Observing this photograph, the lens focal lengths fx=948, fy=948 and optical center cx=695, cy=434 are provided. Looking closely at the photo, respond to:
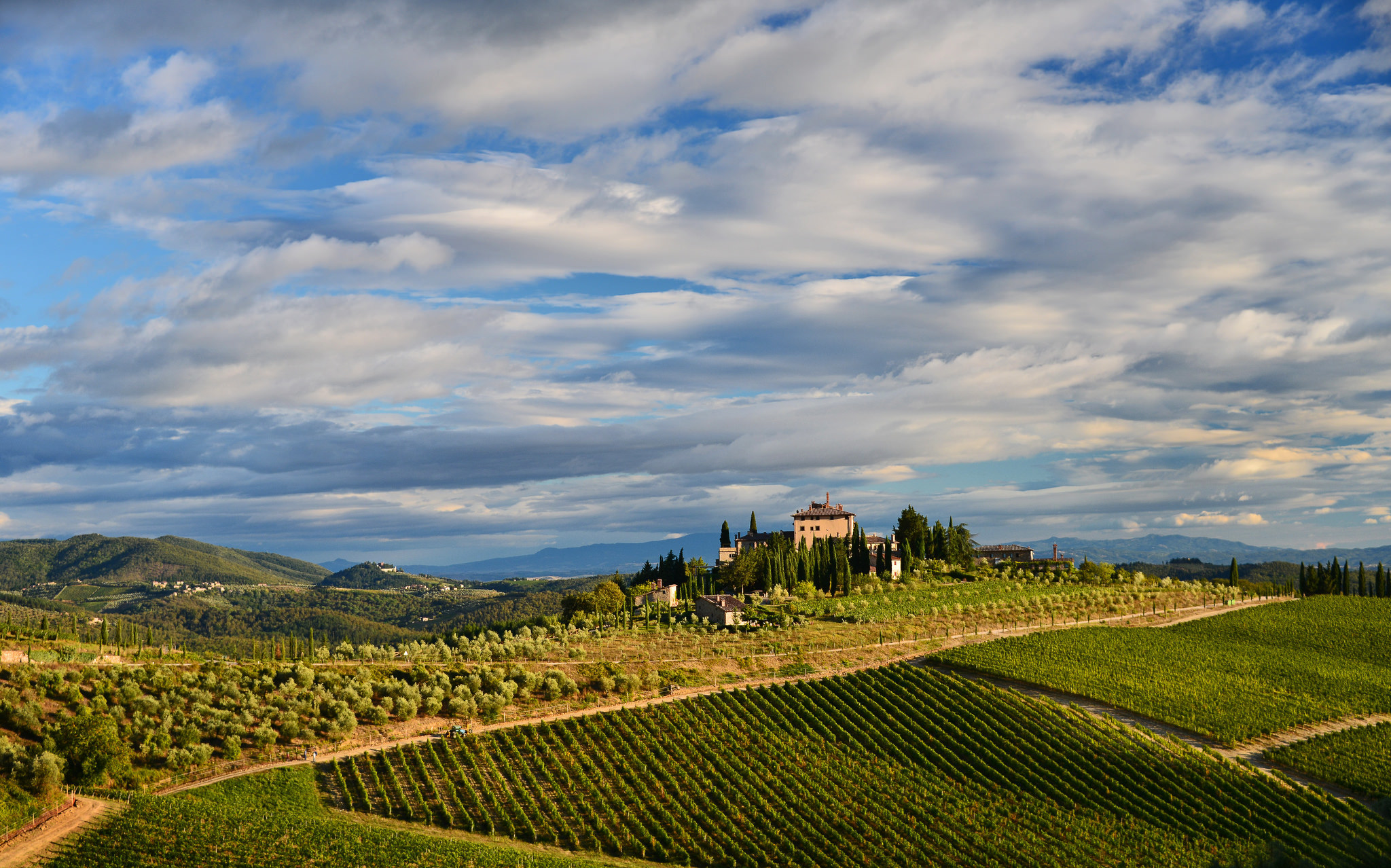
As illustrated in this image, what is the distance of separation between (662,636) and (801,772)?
37054 mm

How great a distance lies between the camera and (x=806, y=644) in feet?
283

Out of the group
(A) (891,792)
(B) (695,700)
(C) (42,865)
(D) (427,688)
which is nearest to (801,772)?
(A) (891,792)

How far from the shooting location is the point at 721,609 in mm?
102875

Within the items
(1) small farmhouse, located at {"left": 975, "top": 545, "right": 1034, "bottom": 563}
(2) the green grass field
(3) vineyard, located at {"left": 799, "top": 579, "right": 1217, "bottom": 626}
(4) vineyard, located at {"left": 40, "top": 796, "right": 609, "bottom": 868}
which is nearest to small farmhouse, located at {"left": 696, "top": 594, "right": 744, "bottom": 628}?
(3) vineyard, located at {"left": 799, "top": 579, "right": 1217, "bottom": 626}

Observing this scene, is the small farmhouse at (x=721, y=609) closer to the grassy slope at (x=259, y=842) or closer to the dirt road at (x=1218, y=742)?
the dirt road at (x=1218, y=742)

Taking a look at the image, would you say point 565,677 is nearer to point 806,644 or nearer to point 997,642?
point 806,644

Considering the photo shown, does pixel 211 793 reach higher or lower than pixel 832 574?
lower

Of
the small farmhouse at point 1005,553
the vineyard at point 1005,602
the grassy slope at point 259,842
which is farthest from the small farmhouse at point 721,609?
the small farmhouse at point 1005,553

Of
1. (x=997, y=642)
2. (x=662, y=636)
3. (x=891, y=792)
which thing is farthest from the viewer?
(x=662, y=636)

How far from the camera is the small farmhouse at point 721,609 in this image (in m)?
101

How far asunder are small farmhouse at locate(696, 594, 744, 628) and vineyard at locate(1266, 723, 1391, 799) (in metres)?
51.2

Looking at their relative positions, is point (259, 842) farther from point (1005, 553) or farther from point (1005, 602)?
point (1005, 553)

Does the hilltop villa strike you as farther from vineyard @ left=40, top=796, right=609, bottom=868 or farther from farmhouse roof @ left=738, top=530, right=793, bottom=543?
vineyard @ left=40, top=796, right=609, bottom=868

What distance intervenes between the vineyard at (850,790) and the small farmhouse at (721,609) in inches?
1286
